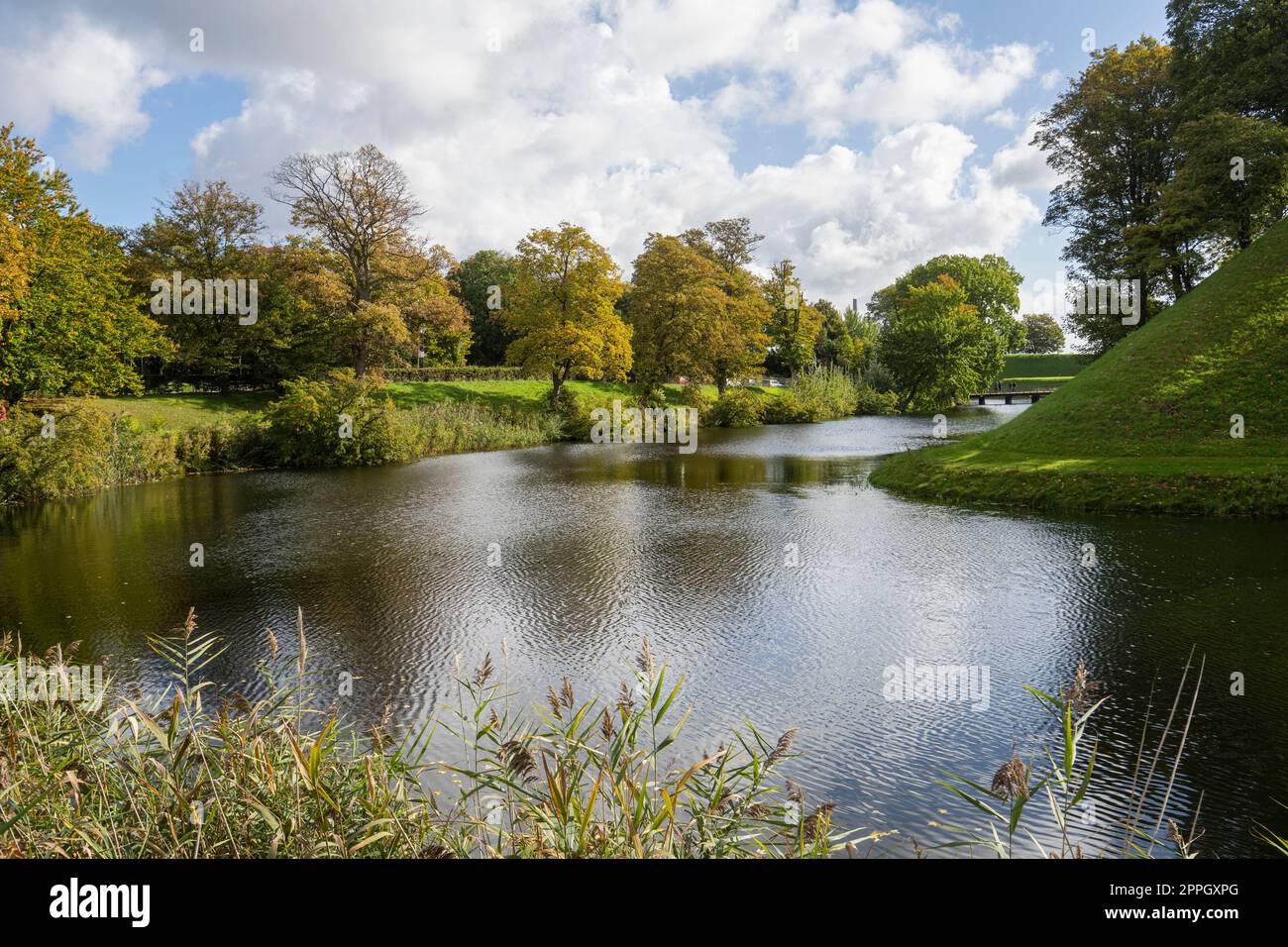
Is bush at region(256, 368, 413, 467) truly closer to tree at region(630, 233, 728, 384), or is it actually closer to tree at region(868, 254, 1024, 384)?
tree at region(630, 233, 728, 384)

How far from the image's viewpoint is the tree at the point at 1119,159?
3027cm

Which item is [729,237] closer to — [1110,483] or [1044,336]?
[1110,483]

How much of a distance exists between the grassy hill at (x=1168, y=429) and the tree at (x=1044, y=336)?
105 meters

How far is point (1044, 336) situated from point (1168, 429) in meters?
115

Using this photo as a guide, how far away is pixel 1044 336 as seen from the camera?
119 meters

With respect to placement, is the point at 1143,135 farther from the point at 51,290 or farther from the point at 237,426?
the point at 51,290

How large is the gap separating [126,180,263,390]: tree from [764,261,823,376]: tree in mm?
37967

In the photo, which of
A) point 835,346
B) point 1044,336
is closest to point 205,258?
point 835,346

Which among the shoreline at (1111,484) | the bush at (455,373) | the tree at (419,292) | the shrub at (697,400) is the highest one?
the tree at (419,292)

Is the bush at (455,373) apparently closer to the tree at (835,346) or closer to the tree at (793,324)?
the tree at (793,324)

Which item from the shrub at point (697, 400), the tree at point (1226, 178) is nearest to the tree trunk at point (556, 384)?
the shrub at point (697, 400)

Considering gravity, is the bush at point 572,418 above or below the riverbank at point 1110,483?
above

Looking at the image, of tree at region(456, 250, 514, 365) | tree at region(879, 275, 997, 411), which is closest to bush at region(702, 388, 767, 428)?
tree at region(879, 275, 997, 411)

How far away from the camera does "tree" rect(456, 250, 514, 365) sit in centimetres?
6544
